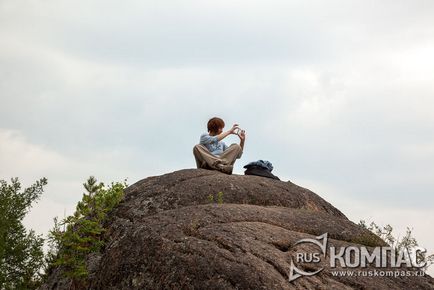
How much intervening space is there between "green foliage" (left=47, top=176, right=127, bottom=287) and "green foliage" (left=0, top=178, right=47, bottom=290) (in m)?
8.40

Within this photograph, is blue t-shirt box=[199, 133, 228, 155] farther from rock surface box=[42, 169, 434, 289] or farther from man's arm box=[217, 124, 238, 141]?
rock surface box=[42, 169, 434, 289]

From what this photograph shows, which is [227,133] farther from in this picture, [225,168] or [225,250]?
[225,250]

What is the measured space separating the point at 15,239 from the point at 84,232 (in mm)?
11054

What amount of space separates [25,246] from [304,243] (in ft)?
57.8

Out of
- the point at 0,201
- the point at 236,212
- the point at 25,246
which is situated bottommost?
the point at 236,212

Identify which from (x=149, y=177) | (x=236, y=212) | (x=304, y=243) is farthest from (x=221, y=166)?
(x=304, y=243)

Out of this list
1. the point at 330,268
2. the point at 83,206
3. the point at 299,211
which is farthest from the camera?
the point at 83,206

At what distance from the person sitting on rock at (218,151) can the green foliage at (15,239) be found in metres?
9.53

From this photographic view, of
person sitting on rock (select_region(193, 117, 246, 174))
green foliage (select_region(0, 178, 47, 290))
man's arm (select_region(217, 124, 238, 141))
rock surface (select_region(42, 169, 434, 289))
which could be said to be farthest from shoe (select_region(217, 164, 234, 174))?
green foliage (select_region(0, 178, 47, 290))

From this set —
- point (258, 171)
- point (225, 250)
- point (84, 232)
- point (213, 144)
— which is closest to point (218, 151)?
point (213, 144)

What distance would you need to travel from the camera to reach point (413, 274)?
12.8 metres

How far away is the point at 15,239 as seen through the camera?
87.8 feet

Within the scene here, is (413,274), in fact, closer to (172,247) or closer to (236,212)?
(236,212)

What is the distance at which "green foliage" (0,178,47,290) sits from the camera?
25391mm
